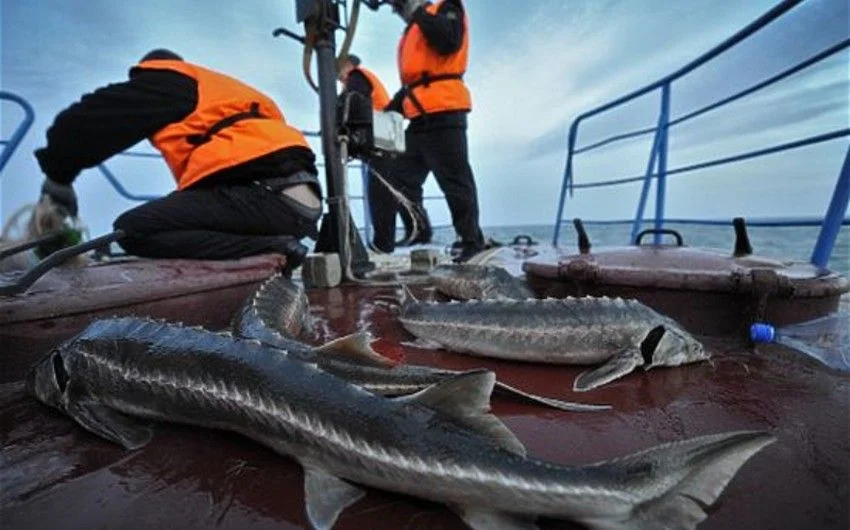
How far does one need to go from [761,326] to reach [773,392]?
0.44 m

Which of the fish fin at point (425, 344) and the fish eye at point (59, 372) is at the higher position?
the fish eye at point (59, 372)

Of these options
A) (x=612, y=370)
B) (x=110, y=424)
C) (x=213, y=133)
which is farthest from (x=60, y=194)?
(x=612, y=370)

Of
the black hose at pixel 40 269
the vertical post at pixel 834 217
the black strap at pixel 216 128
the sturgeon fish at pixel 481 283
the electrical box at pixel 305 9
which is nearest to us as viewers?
the black hose at pixel 40 269

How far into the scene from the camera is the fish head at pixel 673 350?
139cm

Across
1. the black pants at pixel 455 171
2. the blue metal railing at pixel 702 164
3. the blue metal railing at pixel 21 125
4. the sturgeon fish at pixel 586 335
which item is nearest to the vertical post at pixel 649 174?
the blue metal railing at pixel 702 164

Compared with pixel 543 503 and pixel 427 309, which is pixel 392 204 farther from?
pixel 543 503

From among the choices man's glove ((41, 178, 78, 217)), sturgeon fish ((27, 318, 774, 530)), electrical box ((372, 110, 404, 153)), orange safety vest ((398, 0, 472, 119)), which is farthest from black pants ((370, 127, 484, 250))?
sturgeon fish ((27, 318, 774, 530))

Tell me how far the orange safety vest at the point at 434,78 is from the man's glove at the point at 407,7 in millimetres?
124

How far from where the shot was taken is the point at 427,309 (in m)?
1.72

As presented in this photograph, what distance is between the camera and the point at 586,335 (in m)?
1.40

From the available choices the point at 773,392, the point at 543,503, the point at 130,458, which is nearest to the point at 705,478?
the point at 543,503

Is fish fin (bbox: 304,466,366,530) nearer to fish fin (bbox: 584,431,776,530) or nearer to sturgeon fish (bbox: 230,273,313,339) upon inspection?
fish fin (bbox: 584,431,776,530)

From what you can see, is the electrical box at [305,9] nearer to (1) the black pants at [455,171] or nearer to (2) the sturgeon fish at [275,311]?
(1) the black pants at [455,171]

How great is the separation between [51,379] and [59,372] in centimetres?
4
